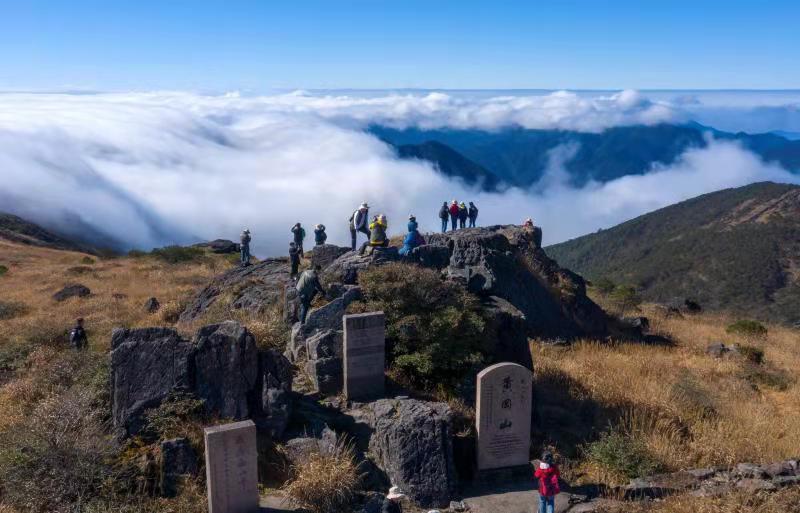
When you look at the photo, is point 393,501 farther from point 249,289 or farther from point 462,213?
point 462,213

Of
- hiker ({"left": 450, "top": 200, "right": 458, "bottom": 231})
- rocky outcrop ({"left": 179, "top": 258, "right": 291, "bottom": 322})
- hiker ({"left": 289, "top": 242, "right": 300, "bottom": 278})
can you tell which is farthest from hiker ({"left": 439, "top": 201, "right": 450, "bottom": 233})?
hiker ({"left": 289, "top": 242, "right": 300, "bottom": 278})

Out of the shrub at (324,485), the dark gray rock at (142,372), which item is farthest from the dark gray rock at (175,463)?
the shrub at (324,485)

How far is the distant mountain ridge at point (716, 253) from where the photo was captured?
72375 millimetres

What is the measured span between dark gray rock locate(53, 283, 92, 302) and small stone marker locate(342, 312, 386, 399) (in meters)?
19.4

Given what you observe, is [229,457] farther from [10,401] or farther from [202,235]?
[202,235]

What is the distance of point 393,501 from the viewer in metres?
8.40

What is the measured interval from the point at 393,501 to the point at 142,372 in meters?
4.11

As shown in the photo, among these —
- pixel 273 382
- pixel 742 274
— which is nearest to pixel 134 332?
pixel 273 382

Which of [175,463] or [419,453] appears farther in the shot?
[419,453]

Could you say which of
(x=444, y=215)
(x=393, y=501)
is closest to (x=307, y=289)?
(x=393, y=501)

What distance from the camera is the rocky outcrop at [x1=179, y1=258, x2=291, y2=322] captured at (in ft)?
55.1

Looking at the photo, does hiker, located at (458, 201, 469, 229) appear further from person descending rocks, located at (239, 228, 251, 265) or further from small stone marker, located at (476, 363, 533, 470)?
small stone marker, located at (476, 363, 533, 470)

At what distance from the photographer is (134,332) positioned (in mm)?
9461

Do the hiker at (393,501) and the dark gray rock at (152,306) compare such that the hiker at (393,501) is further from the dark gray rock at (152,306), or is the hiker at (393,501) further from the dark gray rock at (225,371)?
the dark gray rock at (152,306)
